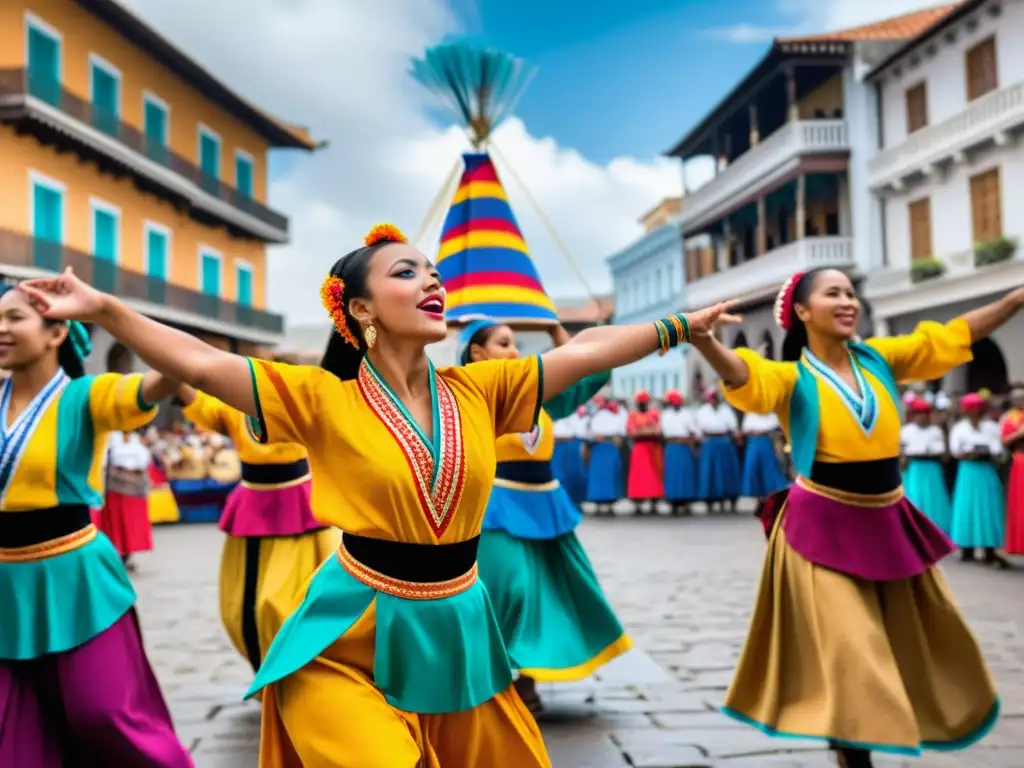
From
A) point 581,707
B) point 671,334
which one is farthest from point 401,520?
point 581,707

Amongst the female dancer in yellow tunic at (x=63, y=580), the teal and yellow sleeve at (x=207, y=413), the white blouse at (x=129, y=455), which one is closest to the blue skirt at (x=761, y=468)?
the white blouse at (x=129, y=455)

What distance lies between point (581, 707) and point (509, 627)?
2.43 feet

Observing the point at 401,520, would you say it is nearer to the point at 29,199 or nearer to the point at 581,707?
the point at 581,707

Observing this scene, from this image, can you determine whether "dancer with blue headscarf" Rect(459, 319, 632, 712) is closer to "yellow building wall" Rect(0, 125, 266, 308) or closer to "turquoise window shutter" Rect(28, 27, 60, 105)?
"yellow building wall" Rect(0, 125, 266, 308)

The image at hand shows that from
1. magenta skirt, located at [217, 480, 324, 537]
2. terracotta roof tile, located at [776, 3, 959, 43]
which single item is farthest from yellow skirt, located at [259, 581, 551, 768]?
terracotta roof tile, located at [776, 3, 959, 43]

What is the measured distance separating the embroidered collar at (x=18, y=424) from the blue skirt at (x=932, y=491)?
33.7 feet

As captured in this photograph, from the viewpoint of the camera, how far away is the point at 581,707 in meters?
5.57

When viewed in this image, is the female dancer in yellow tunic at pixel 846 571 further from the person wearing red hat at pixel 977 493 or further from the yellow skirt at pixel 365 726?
the person wearing red hat at pixel 977 493

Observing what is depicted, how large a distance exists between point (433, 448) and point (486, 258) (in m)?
3.63

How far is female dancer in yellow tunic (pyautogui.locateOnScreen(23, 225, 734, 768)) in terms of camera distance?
2.72 metres

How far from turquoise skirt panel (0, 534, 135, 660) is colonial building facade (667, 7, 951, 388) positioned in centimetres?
2126

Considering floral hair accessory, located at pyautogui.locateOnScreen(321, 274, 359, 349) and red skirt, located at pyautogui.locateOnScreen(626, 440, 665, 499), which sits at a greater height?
floral hair accessory, located at pyautogui.locateOnScreen(321, 274, 359, 349)

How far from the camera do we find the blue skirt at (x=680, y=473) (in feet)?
56.6

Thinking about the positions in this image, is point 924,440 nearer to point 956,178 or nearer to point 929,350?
point 929,350
